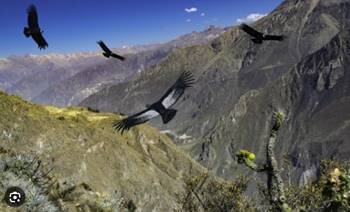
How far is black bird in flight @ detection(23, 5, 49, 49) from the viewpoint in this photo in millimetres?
13203

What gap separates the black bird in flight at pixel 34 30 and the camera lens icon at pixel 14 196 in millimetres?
3902

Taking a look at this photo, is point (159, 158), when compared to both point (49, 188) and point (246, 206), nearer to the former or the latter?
point (246, 206)

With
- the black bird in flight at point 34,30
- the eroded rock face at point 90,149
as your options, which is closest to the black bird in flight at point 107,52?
the black bird in flight at point 34,30

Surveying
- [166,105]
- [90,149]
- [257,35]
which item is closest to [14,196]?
[166,105]

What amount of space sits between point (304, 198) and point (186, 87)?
28.0 meters

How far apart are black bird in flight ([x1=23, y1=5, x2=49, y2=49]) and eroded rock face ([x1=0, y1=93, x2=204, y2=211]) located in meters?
34.7

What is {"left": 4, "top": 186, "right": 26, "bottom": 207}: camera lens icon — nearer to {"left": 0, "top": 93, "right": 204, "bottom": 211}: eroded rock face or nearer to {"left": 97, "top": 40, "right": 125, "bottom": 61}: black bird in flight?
{"left": 97, "top": 40, "right": 125, "bottom": 61}: black bird in flight

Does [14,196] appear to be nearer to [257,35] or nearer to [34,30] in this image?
[34,30]

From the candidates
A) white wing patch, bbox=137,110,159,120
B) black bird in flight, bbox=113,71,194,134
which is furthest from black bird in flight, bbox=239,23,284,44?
white wing patch, bbox=137,110,159,120

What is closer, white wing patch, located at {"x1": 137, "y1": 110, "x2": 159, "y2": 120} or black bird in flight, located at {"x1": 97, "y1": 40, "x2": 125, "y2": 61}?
white wing patch, located at {"x1": 137, "y1": 110, "x2": 159, "y2": 120}

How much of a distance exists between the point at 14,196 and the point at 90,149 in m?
59.8

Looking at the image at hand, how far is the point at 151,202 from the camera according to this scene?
75.9m

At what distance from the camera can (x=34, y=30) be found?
13.5m

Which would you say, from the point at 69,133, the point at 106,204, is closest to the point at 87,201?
the point at 106,204
